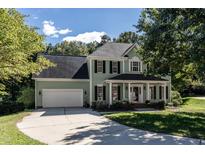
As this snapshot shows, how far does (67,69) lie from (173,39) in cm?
1456

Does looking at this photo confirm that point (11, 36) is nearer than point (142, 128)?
Yes

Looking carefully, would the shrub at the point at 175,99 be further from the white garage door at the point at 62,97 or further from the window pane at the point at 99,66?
the white garage door at the point at 62,97

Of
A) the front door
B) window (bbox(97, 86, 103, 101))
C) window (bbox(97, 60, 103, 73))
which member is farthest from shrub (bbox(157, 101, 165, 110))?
window (bbox(97, 60, 103, 73))

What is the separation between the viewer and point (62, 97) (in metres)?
28.6

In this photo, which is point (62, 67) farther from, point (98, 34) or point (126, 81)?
point (98, 34)

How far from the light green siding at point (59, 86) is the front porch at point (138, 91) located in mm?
2547

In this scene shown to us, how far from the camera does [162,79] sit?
3028cm

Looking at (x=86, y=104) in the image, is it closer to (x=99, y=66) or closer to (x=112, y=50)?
(x=99, y=66)

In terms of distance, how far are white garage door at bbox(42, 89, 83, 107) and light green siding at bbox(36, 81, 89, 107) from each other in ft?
0.98

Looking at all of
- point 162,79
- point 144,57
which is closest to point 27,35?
point 144,57

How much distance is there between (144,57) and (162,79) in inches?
386

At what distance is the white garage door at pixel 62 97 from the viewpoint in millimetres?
27953

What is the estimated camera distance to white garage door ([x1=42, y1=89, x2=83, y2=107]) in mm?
27953
